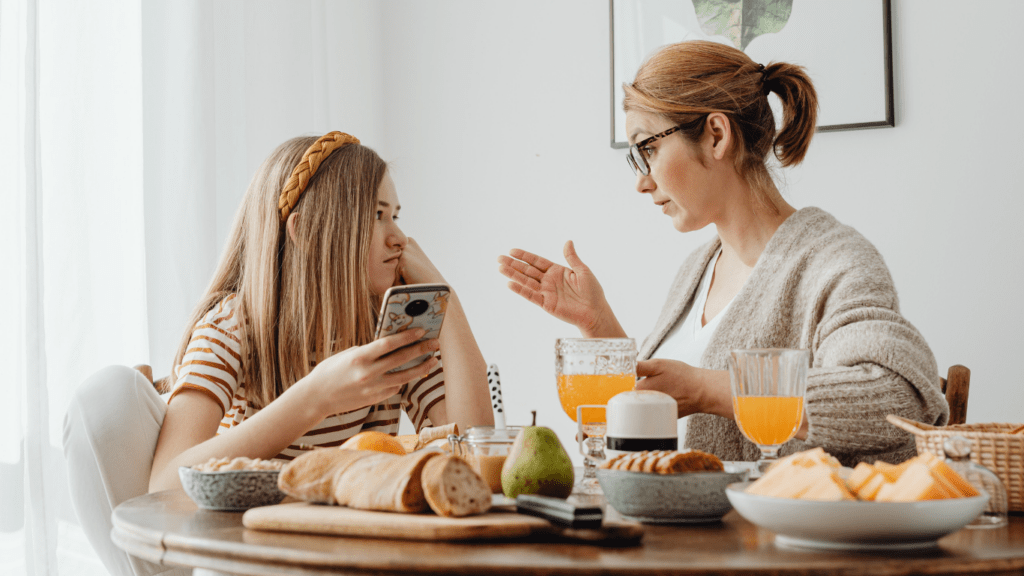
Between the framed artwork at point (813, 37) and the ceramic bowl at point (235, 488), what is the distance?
83.4 inches

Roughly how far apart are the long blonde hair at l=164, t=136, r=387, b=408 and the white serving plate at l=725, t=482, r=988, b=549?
1.12 m

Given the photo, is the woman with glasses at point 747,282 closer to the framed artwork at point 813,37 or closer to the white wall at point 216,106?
the framed artwork at point 813,37

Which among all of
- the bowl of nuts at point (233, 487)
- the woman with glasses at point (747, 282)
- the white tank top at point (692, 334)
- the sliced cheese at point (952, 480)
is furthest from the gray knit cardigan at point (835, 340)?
the bowl of nuts at point (233, 487)

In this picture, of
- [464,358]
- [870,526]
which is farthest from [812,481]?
[464,358]

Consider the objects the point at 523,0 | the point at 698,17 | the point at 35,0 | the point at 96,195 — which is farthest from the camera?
the point at 523,0

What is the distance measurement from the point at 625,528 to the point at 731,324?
105cm

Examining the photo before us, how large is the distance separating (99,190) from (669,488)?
164 centimetres

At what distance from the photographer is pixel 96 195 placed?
192cm

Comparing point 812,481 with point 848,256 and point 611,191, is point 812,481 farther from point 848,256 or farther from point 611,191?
point 611,191

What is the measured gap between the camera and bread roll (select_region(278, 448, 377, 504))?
2.72ft

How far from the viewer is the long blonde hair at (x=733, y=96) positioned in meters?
1.72

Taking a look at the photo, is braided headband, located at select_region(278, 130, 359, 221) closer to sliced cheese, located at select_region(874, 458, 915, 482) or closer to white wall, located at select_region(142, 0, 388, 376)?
white wall, located at select_region(142, 0, 388, 376)

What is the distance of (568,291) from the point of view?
1.88 m

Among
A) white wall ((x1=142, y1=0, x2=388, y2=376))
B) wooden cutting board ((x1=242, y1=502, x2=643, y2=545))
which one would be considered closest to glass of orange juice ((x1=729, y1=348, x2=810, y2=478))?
wooden cutting board ((x1=242, y1=502, x2=643, y2=545))
